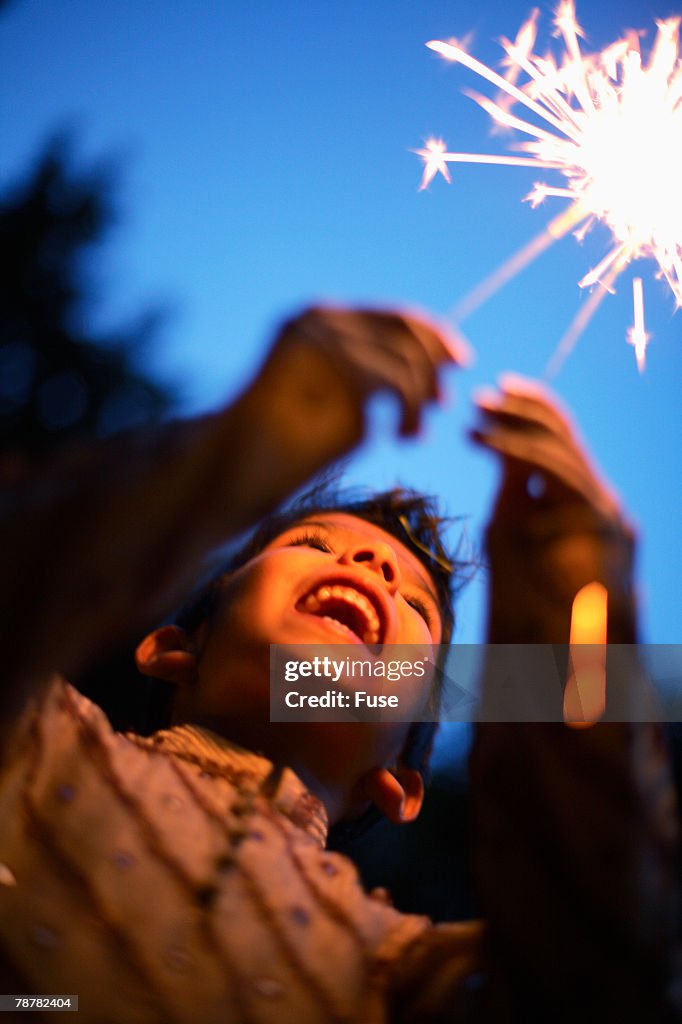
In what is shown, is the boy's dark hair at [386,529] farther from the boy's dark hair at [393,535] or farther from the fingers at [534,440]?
the fingers at [534,440]

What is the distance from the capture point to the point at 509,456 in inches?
21.1

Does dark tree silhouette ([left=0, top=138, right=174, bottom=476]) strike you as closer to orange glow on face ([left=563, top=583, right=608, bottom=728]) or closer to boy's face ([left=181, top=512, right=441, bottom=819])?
boy's face ([left=181, top=512, right=441, bottom=819])

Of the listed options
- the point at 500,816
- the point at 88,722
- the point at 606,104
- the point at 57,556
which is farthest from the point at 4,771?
the point at 606,104

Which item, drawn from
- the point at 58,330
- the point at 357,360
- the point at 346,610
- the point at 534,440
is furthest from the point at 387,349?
the point at 58,330

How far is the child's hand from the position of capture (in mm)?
452

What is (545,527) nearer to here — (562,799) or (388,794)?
(562,799)

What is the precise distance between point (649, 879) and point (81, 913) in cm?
34

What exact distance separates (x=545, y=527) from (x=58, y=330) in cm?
177

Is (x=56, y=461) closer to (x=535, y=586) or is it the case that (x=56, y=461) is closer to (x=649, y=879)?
(x=535, y=586)

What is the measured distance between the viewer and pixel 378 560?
32.4 inches

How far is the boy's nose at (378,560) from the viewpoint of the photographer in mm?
816

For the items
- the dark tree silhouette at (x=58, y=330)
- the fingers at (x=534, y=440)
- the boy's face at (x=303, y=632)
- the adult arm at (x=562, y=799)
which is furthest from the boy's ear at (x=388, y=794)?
the dark tree silhouette at (x=58, y=330)

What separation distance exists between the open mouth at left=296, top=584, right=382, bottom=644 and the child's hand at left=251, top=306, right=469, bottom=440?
1.10 feet

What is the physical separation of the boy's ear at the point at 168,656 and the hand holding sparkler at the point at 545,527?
1.29ft
